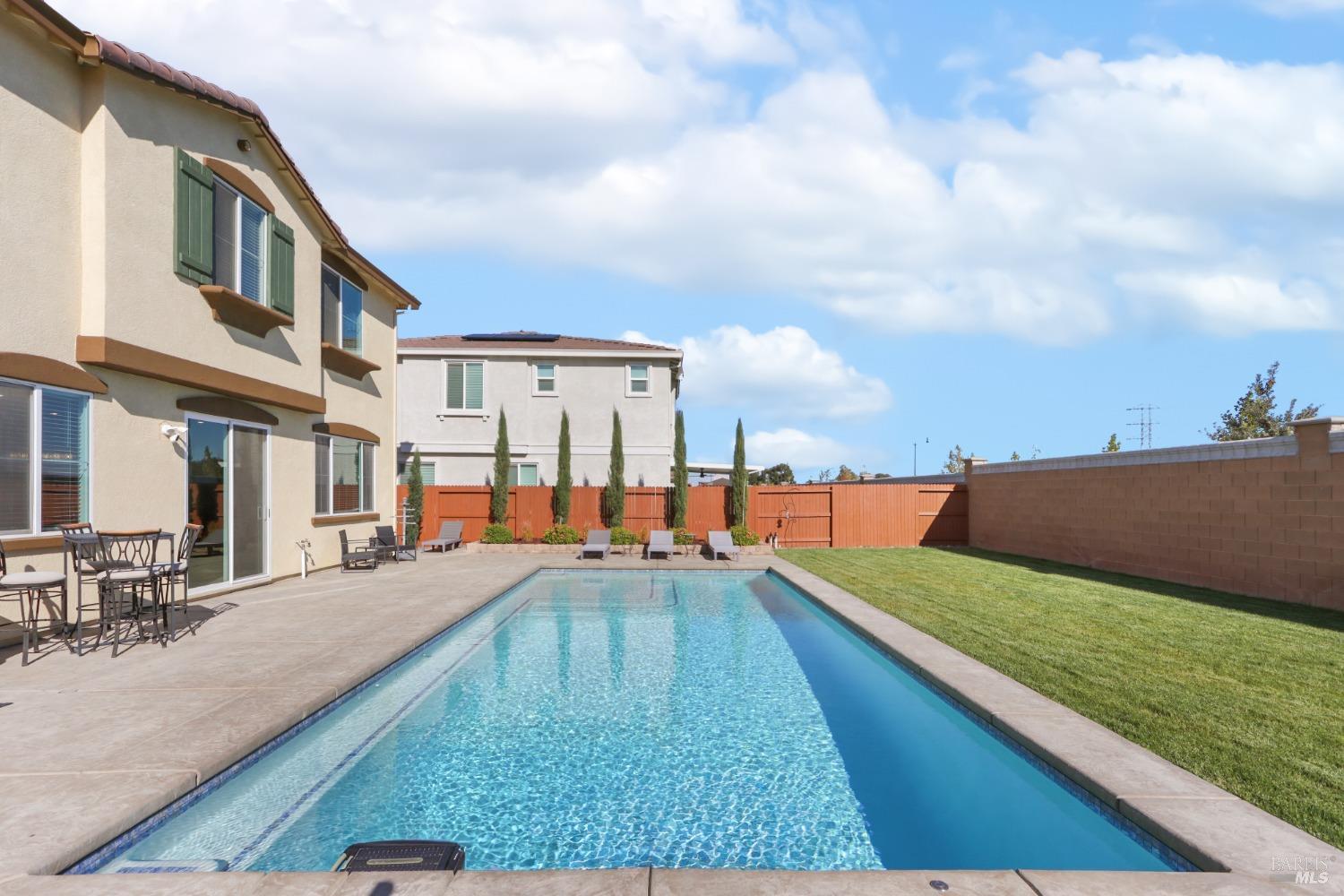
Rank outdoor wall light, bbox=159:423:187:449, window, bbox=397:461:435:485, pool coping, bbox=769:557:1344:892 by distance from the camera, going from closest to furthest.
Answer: pool coping, bbox=769:557:1344:892 < outdoor wall light, bbox=159:423:187:449 < window, bbox=397:461:435:485

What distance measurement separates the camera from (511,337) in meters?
25.2

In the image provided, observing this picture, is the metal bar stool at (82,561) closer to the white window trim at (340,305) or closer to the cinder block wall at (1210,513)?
the white window trim at (340,305)

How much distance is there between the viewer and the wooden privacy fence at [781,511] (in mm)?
21797

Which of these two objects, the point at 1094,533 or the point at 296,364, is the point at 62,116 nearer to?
the point at 296,364

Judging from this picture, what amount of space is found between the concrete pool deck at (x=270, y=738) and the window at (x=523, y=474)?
1360cm

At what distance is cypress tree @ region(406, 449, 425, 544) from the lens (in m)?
20.4

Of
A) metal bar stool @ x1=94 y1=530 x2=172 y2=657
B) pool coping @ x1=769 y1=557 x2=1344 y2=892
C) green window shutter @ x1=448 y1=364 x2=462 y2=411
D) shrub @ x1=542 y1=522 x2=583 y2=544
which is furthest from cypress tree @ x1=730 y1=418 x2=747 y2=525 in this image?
metal bar stool @ x1=94 y1=530 x2=172 y2=657

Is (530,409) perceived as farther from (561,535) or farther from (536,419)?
(561,535)

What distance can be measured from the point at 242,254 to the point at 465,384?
1196 centimetres

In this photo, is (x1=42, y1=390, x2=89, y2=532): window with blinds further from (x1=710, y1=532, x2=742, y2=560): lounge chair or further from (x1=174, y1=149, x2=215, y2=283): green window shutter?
(x1=710, y1=532, x2=742, y2=560): lounge chair

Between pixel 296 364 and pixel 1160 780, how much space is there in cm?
1401

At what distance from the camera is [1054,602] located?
36.9 ft
